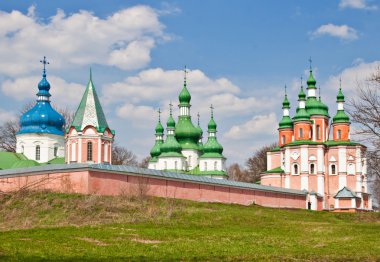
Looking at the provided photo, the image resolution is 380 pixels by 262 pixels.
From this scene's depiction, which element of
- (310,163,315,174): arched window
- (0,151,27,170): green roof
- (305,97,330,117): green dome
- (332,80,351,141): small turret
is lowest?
(310,163,315,174): arched window

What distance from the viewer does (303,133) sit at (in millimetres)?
47781

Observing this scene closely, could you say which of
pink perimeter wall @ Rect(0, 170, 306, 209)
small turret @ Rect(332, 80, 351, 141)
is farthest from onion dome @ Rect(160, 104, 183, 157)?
pink perimeter wall @ Rect(0, 170, 306, 209)

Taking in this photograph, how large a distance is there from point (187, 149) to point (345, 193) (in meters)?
14.7

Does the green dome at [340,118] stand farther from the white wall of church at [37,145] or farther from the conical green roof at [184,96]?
the white wall of church at [37,145]

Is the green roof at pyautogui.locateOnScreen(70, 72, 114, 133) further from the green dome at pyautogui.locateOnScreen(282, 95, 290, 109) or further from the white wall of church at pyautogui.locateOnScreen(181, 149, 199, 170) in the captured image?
the green dome at pyautogui.locateOnScreen(282, 95, 290, 109)

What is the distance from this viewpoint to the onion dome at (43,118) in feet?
144

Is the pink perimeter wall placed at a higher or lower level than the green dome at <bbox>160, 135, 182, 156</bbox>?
lower

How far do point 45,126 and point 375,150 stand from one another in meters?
28.7

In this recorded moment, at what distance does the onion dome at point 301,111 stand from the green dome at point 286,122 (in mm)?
1938

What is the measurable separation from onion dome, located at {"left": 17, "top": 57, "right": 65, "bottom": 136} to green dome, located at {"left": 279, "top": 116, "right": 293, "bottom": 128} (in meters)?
17.6

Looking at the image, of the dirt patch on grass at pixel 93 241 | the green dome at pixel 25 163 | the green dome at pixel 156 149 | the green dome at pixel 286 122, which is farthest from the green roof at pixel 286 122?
the dirt patch on grass at pixel 93 241

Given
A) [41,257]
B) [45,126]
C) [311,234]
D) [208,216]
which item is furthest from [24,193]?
[45,126]

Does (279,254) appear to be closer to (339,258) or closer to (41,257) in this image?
(339,258)

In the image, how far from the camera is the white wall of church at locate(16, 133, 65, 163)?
43719 millimetres
